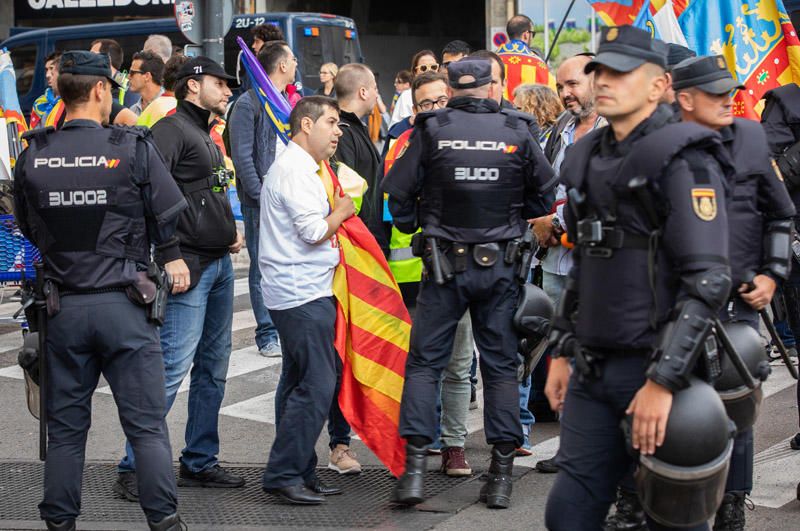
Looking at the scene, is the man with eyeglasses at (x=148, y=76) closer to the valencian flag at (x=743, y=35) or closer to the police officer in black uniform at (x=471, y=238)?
the valencian flag at (x=743, y=35)

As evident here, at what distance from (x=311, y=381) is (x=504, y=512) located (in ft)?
3.45

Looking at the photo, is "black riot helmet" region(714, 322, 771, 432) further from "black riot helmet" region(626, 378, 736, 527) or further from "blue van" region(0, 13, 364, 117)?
"blue van" region(0, 13, 364, 117)

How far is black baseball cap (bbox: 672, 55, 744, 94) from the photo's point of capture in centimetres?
500

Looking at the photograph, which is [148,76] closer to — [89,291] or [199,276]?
[199,276]

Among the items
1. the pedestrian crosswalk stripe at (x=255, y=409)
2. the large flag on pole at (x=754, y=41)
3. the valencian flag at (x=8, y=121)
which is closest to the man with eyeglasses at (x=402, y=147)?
the pedestrian crosswalk stripe at (x=255, y=409)

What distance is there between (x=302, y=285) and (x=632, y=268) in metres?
2.35

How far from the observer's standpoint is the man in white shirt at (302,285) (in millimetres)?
5977

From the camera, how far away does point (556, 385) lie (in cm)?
440

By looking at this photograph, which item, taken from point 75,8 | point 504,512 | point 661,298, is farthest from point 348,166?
point 75,8

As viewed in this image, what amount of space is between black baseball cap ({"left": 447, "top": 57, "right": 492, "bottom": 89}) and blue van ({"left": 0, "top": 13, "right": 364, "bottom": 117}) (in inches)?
570

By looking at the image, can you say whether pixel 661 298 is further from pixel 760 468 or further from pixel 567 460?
pixel 760 468

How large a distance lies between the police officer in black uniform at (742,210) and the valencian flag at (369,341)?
67.4 inches

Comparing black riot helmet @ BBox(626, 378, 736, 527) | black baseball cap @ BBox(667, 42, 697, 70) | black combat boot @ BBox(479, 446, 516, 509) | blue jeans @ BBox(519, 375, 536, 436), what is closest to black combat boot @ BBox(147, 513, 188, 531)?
black combat boot @ BBox(479, 446, 516, 509)

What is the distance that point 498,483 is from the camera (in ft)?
19.6
